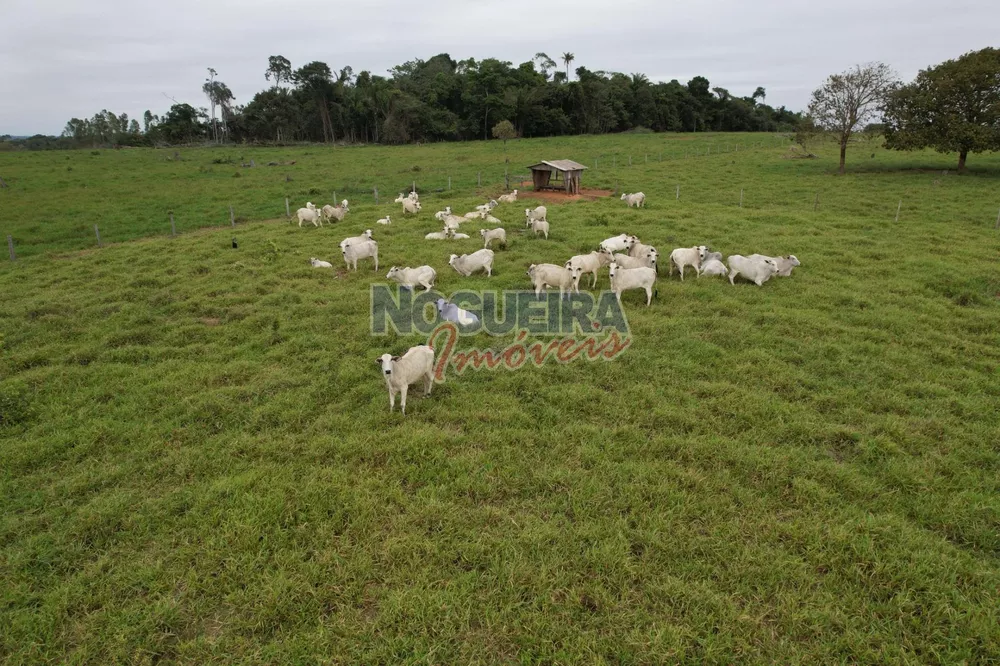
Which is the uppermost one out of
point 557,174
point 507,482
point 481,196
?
point 557,174

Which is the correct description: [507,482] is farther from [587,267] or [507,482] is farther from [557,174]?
[557,174]

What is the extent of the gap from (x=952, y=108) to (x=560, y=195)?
24684 mm

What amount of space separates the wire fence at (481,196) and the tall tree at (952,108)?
2.39m

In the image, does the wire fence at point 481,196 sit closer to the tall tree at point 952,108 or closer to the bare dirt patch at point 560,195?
the bare dirt patch at point 560,195

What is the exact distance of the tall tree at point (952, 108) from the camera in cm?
2936

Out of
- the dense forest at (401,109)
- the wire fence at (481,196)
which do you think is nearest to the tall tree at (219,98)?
the dense forest at (401,109)

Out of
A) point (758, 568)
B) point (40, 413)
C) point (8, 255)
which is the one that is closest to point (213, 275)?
point (40, 413)

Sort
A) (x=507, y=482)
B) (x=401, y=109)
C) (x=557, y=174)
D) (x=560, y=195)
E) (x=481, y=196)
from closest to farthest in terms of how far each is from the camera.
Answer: (x=507, y=482), (x=481, y=196), (x=560, y=195), (x=557, y=174), (x=401, y=109)

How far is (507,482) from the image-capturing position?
19.8 ft

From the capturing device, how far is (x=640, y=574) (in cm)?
482

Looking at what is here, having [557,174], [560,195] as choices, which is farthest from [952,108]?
[560,195]

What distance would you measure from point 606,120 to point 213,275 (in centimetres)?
6944

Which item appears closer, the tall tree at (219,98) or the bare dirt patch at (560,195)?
the bare dirt patch at (560,195)

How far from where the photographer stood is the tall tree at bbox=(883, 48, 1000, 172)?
29.4m
